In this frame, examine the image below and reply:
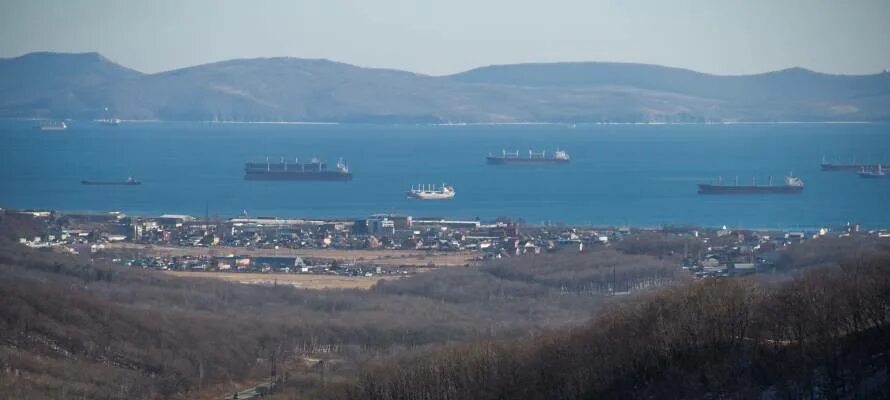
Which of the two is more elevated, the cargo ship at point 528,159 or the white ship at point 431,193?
the cargo ship at point 528,159

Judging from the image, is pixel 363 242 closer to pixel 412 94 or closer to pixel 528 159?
pixel 528 159

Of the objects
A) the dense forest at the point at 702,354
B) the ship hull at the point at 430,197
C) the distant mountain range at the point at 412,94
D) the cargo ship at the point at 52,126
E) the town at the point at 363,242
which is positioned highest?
the distant mountain range at the point at 412,94

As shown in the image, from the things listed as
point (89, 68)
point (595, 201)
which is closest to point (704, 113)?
point (89, 68)

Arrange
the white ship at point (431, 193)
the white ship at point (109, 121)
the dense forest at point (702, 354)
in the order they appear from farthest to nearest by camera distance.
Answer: the white ship at point (109, 121), the white ship at point (431, 193), the dense forest at point (702, 354)

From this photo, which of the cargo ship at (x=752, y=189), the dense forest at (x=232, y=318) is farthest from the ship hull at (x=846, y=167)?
the dense forest at (x=232, y=318)

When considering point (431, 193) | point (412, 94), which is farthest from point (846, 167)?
point (412, 94)

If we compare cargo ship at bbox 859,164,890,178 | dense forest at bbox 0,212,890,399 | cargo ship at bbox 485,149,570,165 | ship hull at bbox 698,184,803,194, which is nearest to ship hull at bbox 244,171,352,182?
cargo ship at bbox 485,149,570,165

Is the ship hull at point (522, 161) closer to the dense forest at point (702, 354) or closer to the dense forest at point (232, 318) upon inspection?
the dense forest at point (232, 318)
